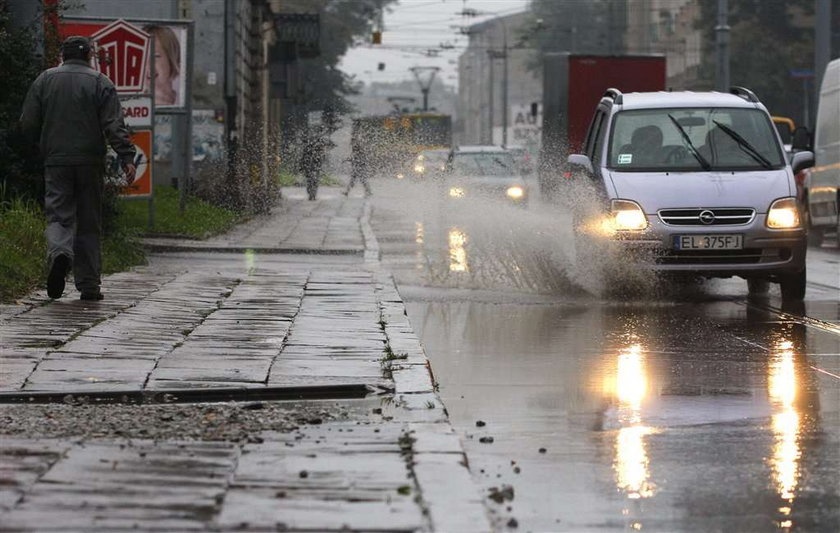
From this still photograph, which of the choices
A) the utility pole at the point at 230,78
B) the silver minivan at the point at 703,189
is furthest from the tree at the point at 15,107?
the utility pole at the point at 230,78

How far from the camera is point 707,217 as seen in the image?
46.2 ft

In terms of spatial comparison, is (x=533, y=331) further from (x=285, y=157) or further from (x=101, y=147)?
(x=285, y=157)

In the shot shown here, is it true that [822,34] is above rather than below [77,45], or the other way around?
above

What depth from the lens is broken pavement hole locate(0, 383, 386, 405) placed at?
749cm

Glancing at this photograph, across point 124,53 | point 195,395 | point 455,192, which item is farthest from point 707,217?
point 124,53

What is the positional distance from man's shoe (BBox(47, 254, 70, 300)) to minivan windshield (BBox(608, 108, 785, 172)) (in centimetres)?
543

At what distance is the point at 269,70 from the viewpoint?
179ft

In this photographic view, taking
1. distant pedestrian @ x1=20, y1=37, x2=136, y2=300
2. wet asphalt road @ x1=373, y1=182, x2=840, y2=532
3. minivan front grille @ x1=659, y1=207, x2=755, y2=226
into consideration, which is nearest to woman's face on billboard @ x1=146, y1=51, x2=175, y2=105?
wet asphalt road @ x1=373, y1=182, x2=840, y2=532

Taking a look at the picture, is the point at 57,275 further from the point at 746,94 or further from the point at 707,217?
the point at 746,94

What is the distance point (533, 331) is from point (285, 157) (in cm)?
3417

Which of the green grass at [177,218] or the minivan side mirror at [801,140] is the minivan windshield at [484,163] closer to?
the green grass at [177,218]

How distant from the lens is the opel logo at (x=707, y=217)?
1409cm

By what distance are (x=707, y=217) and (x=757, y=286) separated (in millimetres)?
1817

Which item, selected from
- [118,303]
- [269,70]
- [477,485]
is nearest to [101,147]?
[118,303]
